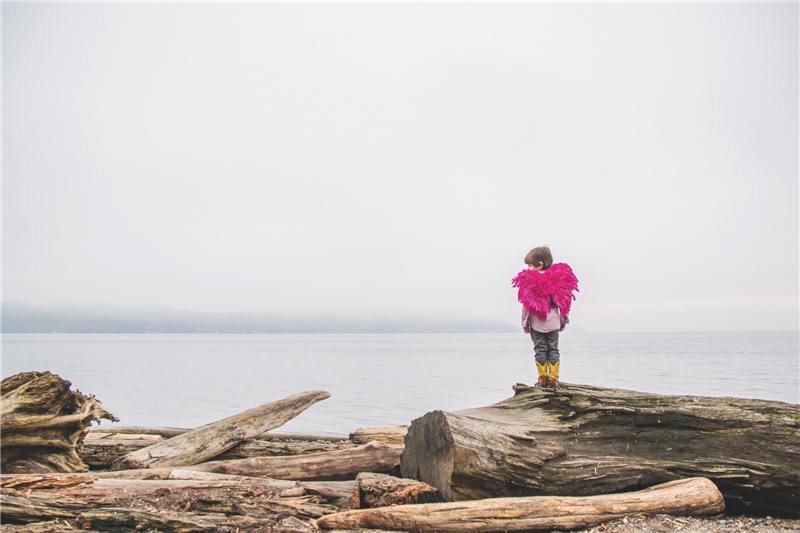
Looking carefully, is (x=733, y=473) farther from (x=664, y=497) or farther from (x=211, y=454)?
(x=211, y=454)

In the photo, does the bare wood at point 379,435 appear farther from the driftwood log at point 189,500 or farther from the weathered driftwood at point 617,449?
the driftwood log at point 189,500

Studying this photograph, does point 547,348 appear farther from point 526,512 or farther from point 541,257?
point 526,512

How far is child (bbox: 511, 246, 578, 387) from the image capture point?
20.5 ft

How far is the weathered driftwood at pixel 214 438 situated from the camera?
5.88m

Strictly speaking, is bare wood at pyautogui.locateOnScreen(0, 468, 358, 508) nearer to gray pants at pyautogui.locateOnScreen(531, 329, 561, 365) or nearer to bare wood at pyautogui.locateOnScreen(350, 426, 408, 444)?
bare wood at pyautogui.locateOnScreen(350, 426, 408, 444)

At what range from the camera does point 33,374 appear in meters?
6.39

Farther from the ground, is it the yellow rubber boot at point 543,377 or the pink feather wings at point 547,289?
the pink feather wings at point 547,289

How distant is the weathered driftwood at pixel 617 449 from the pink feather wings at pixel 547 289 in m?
1.32

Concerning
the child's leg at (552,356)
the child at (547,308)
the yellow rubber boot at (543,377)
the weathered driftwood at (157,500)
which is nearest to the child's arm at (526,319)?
the child at (547,308)

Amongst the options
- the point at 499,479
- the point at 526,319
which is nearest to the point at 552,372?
the point at 526,319

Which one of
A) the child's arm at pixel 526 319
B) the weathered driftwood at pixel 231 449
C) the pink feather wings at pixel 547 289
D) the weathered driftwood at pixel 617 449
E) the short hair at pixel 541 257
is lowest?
the weathered driftwood at pixel 231 449

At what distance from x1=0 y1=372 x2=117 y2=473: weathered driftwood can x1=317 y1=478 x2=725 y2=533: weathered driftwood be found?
154 inches

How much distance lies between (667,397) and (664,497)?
1172 mm

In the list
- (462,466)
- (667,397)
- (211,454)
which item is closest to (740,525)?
(667,397)
